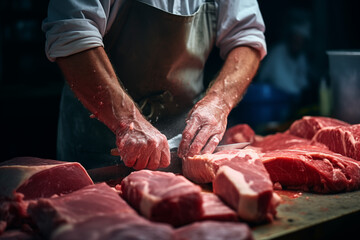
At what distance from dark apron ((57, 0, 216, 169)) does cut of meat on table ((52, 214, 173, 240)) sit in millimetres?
1781

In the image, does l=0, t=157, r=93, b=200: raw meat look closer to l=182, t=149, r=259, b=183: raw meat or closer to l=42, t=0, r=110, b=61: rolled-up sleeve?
l=182, t=149, r=259, b=183: raw meat

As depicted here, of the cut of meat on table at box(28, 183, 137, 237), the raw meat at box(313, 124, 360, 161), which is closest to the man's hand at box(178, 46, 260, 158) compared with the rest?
the raw meat at box(313, 124, 360, 161)

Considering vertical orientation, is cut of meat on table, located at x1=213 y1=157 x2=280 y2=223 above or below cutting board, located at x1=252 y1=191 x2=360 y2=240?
above

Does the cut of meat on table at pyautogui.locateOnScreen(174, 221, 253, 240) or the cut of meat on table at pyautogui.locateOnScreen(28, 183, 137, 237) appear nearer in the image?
the cut of meat on table at pyautogui.locateOnScreen(174, 221, 253, 240)

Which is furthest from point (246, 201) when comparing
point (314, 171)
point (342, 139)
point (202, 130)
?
point (342, 139)

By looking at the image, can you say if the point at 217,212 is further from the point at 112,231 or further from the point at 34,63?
the point at 34,63

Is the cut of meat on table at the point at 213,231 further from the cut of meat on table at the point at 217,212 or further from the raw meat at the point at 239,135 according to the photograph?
the raw meat at the point at 239,135

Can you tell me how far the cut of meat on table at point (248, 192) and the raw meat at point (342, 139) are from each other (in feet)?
3.86

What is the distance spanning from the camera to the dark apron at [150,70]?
11.2 ft

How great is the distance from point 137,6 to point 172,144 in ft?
4.12

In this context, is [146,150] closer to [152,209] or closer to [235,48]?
[152,209]

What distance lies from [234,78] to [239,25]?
63cm

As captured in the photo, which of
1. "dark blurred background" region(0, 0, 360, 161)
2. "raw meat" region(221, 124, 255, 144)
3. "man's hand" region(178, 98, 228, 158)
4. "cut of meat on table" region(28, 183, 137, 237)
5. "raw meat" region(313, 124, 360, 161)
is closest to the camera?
"cut of meat on table" region(28, 183, 137, 237)

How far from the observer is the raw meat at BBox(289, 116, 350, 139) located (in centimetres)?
370
